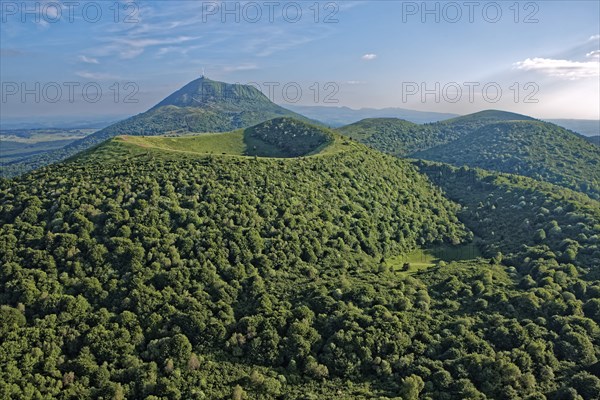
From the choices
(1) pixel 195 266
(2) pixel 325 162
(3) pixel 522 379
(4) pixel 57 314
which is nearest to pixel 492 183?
(2) pixel 325 162

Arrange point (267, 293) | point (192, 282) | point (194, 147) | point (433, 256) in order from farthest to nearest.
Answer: point (194, 147) < point (433, 256) < point (267, 293) < point (192, 282)

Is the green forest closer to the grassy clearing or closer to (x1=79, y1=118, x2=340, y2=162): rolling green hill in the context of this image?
the grassy clearing

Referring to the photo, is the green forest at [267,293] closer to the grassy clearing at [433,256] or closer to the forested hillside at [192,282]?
the forested hillside at [192,282]

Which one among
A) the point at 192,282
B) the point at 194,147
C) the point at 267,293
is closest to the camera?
the point at 192,282

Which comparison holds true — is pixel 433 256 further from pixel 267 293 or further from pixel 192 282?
pixel 192 282

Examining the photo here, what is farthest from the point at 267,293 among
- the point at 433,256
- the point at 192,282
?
the point at 433,256

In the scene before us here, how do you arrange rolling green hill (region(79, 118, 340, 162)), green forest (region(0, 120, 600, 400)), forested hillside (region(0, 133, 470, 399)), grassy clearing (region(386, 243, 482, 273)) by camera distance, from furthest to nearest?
rolling green hill (region(79, 118, 340, 162)), grassy clearing (region(386, 243, 482, 273)), forested hillside (region(0, 133, 470, 399)), green forest (region(0, 120, 600, 400))

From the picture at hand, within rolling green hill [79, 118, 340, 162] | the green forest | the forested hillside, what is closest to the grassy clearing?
the green forest

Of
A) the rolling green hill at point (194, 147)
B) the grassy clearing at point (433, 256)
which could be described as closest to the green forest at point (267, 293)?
the grassy clearing at point (433, 256)

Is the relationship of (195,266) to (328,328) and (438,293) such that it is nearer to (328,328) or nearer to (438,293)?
(328,328)
